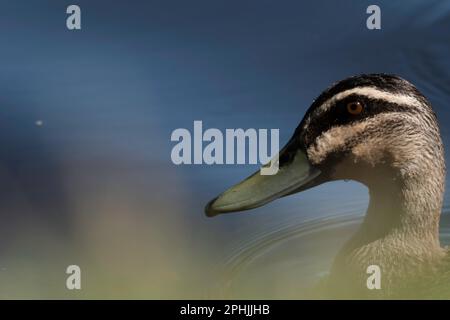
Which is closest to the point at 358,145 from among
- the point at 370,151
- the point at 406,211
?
the point at 370,151

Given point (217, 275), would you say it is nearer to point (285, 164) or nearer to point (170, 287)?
point (170, 287)

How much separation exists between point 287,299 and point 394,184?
623 mm

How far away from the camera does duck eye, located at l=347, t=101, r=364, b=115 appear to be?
2.81 metres

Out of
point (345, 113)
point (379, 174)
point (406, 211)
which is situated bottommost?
point (406, 211)

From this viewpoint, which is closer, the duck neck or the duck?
Result: the duck

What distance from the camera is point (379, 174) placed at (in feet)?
9.75

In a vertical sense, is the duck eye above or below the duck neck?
above

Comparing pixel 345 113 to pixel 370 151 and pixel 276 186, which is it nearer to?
pixel 370 151

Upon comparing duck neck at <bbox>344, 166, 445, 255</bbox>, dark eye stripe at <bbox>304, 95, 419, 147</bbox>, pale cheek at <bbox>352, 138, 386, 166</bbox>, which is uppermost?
dark eye stripe at <bbox>304, 95, 419, 147</bbox>

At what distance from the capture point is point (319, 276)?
344 cm

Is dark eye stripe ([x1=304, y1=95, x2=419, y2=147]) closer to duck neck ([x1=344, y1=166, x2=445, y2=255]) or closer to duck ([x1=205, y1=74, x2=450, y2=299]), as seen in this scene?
duck ([x1=205, y1=74, x2=450, y2=299])

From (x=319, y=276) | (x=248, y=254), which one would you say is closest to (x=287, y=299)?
(x=319, y=276)

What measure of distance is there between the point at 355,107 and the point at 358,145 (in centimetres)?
15

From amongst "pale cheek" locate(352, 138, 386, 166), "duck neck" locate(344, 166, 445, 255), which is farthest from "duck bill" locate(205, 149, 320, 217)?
"duck neck" locate(344, 166, 445, 255)
